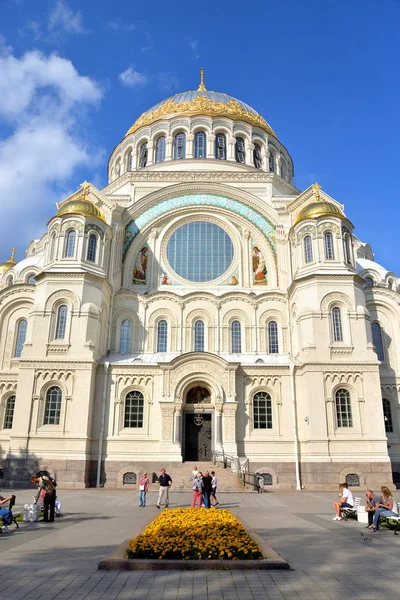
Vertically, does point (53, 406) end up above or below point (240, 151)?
below

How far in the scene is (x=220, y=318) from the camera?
30.7 metres

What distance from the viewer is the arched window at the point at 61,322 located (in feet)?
91.0

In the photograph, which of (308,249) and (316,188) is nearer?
(308,249)

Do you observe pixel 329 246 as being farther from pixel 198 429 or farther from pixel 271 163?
pixel 271 163

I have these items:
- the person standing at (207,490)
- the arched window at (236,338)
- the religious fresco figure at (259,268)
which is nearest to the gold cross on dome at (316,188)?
the religious fresco figure at (259,268)

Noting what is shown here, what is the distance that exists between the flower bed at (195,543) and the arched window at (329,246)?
72.2ft

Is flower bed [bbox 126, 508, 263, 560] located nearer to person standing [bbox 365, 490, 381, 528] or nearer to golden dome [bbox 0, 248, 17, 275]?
person standing [bbox 365, 490, 381, 528]

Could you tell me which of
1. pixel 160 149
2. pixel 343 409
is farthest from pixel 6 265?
pixel 343 409

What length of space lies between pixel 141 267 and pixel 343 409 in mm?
15647

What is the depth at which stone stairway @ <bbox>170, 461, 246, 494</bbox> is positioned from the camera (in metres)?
23.5

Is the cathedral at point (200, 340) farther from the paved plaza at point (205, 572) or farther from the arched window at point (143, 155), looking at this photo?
the paved plaza at point (205, 572)

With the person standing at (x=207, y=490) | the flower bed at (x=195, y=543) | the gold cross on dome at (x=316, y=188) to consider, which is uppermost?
the gold cross on dome at (x=316, y=188)

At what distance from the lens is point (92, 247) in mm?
30109

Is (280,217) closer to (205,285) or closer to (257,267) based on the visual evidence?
(257,267)
